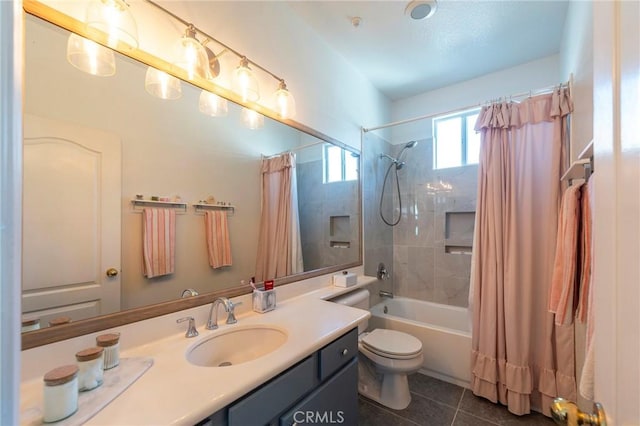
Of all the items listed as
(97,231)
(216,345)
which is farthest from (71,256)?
(216,345)

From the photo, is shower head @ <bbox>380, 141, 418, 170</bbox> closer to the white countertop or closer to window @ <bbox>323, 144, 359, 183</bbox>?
window @ <bbox>323, 144, 359, 183</bbox>

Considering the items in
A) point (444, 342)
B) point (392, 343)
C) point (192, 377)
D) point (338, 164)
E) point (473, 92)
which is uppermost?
point (473, 92)

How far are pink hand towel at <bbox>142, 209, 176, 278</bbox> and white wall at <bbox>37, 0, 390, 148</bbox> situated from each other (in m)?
0.72

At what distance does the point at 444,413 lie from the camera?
5.79ft

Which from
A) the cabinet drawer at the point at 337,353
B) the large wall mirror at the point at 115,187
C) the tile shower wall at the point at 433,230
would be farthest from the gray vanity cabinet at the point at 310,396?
the tile shower wall at the point at 433,230

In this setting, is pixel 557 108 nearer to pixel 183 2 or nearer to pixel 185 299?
pixel 183 2

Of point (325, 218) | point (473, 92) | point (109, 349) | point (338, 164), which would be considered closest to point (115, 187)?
point (109, 349)

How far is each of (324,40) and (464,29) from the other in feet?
3.46

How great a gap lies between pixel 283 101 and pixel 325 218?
984mm

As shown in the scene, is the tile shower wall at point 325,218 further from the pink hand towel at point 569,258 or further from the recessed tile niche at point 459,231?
the pink hand towel at point 569,258

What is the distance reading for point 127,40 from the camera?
98cm

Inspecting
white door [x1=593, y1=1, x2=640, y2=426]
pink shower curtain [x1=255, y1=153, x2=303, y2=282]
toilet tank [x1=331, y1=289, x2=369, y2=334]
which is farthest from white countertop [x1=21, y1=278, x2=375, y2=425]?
white door [x1=593, y1=1, x2=640, y2=426]

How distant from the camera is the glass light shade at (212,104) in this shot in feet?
4.29

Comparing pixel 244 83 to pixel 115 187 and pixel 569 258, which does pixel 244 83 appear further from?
pixel 569 258
